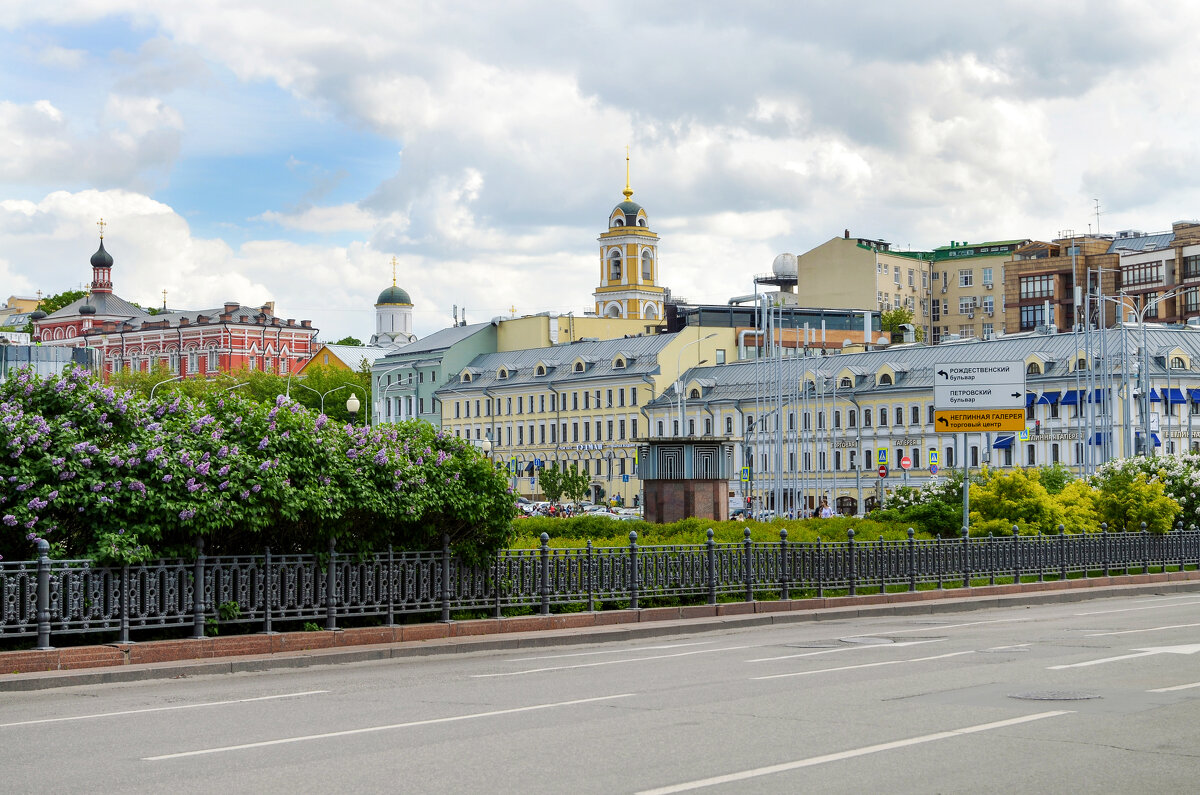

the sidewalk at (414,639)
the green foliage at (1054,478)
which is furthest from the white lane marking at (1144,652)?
the green foliage at (1054,478)

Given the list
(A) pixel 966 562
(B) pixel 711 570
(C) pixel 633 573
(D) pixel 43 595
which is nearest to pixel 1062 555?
(A) pixel 966 562

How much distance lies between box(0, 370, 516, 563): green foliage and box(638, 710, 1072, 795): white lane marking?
909 centimetres

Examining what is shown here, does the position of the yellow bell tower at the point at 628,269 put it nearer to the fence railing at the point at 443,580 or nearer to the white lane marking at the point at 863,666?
the fence railing at the point at 443,580

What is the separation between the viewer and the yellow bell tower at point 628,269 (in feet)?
507

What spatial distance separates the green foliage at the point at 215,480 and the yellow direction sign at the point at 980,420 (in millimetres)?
16483

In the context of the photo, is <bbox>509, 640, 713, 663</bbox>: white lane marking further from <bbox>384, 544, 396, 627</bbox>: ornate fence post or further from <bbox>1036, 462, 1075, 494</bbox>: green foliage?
<bbox>1036, 462, 1075, 494</bbox>: green foliage

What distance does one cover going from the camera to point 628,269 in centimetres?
15638

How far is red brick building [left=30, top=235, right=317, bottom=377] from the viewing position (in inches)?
6826

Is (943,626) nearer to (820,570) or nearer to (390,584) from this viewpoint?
(820,570)

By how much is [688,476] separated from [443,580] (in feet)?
65.8

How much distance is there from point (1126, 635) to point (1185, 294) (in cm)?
11494

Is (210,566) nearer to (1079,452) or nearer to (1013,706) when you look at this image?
(1013,706)

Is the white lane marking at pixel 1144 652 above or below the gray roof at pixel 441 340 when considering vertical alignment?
below

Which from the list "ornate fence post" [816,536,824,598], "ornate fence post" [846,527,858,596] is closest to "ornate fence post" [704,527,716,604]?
Result: "ornate fence post" [816,536,824,598]
